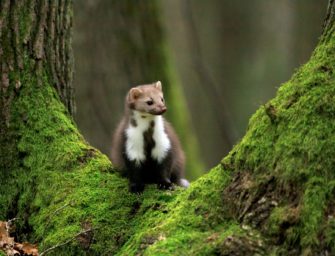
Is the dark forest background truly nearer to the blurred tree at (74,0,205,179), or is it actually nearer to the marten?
the blurred tree at (74,0,205,179)

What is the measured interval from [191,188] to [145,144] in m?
1.19

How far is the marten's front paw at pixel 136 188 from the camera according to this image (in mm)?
6379

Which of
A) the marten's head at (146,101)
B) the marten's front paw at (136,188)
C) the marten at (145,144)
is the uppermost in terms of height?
the marten's head at (146,101)

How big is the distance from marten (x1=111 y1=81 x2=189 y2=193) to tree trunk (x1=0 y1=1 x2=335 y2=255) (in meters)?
0.18

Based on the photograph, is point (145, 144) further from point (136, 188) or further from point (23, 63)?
point (23, 63)

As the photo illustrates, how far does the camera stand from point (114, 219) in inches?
238

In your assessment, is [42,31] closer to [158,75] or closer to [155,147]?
[155,147]

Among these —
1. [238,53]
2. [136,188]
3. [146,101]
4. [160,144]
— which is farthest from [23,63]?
[238,53]

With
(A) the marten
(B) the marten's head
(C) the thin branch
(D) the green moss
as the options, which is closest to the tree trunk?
(D) the green moss

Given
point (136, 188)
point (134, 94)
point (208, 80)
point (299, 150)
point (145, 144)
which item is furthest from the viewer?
point (208, 80)

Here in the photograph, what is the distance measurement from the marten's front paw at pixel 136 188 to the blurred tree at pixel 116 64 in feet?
22.4

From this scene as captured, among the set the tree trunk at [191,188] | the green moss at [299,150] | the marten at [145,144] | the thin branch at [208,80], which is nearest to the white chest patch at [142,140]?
the marten at [145,144]

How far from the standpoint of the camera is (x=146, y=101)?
687cm

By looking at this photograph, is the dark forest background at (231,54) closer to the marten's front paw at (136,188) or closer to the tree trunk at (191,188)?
the tree trunk at (191,188)
